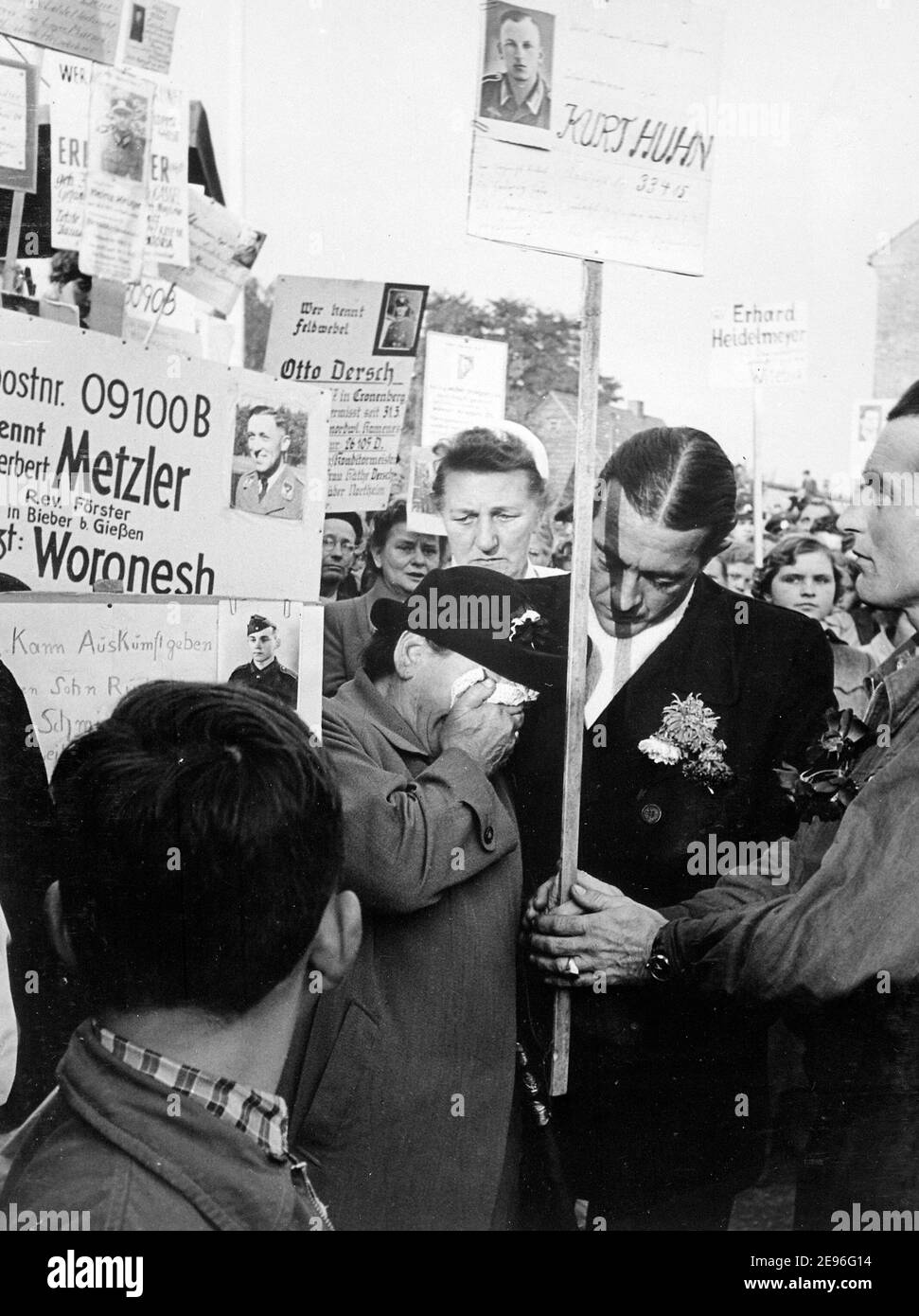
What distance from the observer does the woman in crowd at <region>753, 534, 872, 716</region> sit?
304 cm

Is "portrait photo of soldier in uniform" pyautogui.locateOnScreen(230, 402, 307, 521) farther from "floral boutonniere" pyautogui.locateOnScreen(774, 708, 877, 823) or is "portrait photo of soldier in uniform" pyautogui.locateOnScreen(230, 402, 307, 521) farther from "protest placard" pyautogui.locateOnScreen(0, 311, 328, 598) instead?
"floral boutonniere" pyautogui.locateOnScreen(774, 708, 877, 823)

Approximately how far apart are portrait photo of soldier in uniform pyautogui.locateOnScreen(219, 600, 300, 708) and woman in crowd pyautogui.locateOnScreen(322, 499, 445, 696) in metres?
0.08

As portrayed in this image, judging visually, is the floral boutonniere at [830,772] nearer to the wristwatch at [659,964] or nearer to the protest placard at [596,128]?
the wristwatch at [659,964]

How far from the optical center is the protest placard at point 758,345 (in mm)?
2910

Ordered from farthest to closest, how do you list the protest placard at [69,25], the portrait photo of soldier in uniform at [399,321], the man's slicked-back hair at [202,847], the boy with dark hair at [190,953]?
1. the portrait photo of soldier in uniform at [399,321]
2. the protest placard at [69,25]
3. the man's slicked-back hair at [202,847]
4. the boy with dark hair at [190,953]

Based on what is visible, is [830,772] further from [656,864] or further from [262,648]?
[262,648]

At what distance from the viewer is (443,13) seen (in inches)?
111

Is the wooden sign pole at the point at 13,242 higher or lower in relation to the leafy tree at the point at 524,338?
higher

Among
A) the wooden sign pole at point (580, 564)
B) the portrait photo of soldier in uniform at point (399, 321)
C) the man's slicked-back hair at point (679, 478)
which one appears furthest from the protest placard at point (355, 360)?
the man's slicked-back hair at point (679, 478)

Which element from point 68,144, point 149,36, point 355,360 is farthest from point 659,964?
point 149,36

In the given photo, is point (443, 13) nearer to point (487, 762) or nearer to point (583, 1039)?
point (487, 762)

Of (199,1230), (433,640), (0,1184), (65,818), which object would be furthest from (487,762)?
(0,1184)

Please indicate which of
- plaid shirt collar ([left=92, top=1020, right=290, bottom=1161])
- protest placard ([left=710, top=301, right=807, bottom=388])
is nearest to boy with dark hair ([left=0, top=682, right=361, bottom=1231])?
plaid shirt collar ([left=92, top=1020, right=290, bottom=1161])

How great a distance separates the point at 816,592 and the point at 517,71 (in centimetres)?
134
